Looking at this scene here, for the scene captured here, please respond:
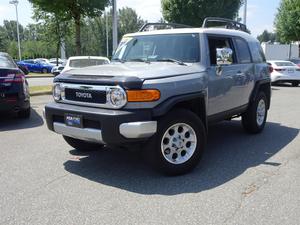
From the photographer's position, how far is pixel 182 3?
87.4 ft

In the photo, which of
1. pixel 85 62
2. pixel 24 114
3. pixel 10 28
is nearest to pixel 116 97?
pixel 24 114

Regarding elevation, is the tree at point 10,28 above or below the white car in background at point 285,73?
above

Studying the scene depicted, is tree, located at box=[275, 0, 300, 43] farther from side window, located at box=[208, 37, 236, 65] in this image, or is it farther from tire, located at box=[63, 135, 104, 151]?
tire, located at box=[63, 135, 104, 151]

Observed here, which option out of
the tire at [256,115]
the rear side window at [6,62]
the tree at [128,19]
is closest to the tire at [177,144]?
the tire at [256,115]

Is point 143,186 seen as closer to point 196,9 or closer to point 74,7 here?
point 74,7

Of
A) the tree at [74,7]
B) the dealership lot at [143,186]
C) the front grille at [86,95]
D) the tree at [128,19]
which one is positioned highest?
the tree at [128,19]

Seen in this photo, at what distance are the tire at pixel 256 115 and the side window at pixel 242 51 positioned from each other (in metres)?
0.84

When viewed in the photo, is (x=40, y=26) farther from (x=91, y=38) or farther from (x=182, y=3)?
(x=91, y=38)

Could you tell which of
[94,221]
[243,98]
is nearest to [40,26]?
[243,98]

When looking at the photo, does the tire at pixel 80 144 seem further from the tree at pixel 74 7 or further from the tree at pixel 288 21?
the tree at pixel 288 21

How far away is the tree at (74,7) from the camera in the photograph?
50.2ft

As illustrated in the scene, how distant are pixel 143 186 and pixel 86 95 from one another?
1.35 m

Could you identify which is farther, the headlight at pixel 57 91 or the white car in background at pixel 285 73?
the white car in background at pixel 285 73

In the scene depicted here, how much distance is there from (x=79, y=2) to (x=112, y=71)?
11.5m
